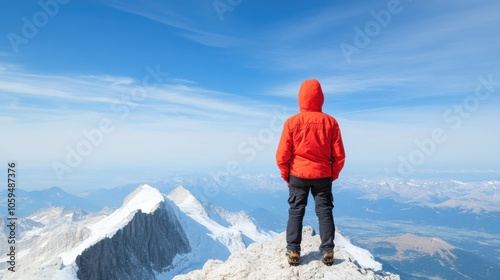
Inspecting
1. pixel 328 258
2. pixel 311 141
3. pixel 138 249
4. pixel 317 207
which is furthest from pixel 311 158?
pixel 138 249

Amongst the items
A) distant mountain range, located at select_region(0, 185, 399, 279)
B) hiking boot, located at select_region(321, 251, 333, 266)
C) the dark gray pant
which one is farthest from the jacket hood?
distant mountain range, located at select_region(0, 185, 399, 279)

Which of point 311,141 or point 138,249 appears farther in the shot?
point 138,249

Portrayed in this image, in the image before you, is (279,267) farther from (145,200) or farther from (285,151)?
(145,200)

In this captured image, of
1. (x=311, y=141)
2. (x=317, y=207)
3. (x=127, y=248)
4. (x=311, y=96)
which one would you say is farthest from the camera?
(x=127, y=248)

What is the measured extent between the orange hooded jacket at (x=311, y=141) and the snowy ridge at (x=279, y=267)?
2833mm

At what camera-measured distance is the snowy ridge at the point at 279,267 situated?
402 inches

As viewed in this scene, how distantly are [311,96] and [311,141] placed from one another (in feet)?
4.43

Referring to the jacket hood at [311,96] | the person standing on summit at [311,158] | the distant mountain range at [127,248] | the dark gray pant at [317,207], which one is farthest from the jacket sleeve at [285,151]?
the distant mountain range at [127,248]

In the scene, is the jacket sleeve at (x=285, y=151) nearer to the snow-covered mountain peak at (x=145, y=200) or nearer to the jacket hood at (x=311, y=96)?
the jacket hood at (x=311, y=96)

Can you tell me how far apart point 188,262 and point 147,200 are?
3974 centimetres

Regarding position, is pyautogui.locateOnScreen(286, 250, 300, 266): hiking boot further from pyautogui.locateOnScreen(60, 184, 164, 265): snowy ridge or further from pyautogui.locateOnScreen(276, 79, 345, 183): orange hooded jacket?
pyautogui.locateOnScreen(60, 184, 164, 265): snowy ridge

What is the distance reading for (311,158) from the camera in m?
10.1

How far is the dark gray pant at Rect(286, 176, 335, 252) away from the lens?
1023 cm

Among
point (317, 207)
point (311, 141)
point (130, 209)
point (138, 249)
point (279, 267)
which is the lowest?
point (138, 249)
